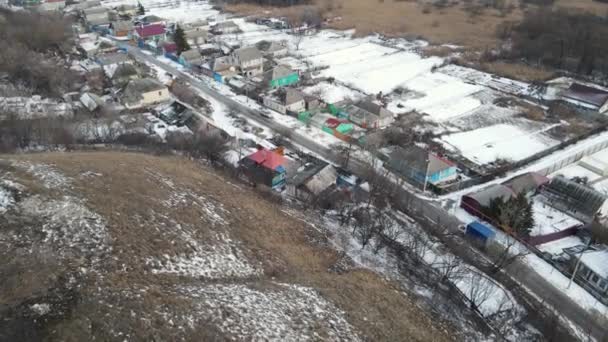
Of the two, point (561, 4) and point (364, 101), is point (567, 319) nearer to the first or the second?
point (364, 101)

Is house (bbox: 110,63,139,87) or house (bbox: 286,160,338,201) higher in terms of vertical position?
house (bbox: 110,63,139,87)

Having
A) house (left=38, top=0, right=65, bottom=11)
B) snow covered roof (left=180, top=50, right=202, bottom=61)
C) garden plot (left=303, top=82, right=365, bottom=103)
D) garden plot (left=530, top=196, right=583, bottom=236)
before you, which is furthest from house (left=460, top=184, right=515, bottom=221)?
house (left=38, top=0, right=65, bottom=11)

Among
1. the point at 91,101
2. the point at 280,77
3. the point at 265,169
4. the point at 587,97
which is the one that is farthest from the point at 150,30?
the point at 587,97

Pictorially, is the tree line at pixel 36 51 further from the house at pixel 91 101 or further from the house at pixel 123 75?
the house at pixel 123 75

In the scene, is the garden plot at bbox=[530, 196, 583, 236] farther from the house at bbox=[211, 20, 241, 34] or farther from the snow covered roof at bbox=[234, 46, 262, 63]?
the house at bbox=[211, 20, 241, 34]

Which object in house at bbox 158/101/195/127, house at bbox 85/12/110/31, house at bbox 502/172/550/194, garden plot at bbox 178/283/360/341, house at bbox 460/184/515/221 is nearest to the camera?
garden plot at bbox 178/283/360/341

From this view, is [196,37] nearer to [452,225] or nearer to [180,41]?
[180,41]

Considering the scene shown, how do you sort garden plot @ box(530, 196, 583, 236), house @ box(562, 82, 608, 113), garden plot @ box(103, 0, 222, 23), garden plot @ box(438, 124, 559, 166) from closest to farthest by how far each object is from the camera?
1. garden plot @ box(530, 196, 583, 236)
2. garden plot @ box(438, 124, 559, 166)
3. house @ box(562, 82, 608, 113)
4. garden plot @ box(103, 0, 222, 23)
